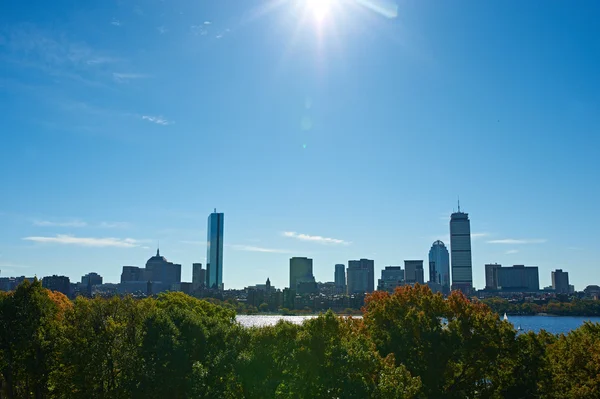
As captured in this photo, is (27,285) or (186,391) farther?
(27,285)

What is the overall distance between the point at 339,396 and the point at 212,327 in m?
12.8

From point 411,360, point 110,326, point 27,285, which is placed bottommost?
point 411,360

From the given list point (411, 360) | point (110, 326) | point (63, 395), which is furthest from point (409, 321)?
point (63, 395)

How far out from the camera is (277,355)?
3372cm

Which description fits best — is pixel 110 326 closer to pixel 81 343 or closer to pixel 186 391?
pixel 81 343

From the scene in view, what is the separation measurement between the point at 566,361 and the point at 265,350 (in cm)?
2390

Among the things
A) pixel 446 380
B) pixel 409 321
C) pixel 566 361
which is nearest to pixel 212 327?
pixel 409 321

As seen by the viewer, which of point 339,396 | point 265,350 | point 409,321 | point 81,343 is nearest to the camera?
point 339,396

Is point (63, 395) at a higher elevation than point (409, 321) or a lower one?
lower

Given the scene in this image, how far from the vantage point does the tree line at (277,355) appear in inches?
1271

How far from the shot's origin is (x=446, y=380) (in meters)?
38.3

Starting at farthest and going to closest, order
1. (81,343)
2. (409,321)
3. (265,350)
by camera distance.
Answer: (409,321) → (81,343) → (265,350)

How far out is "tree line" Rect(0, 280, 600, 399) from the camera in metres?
32.3

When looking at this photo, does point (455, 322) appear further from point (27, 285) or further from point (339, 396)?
point (27, 285)
